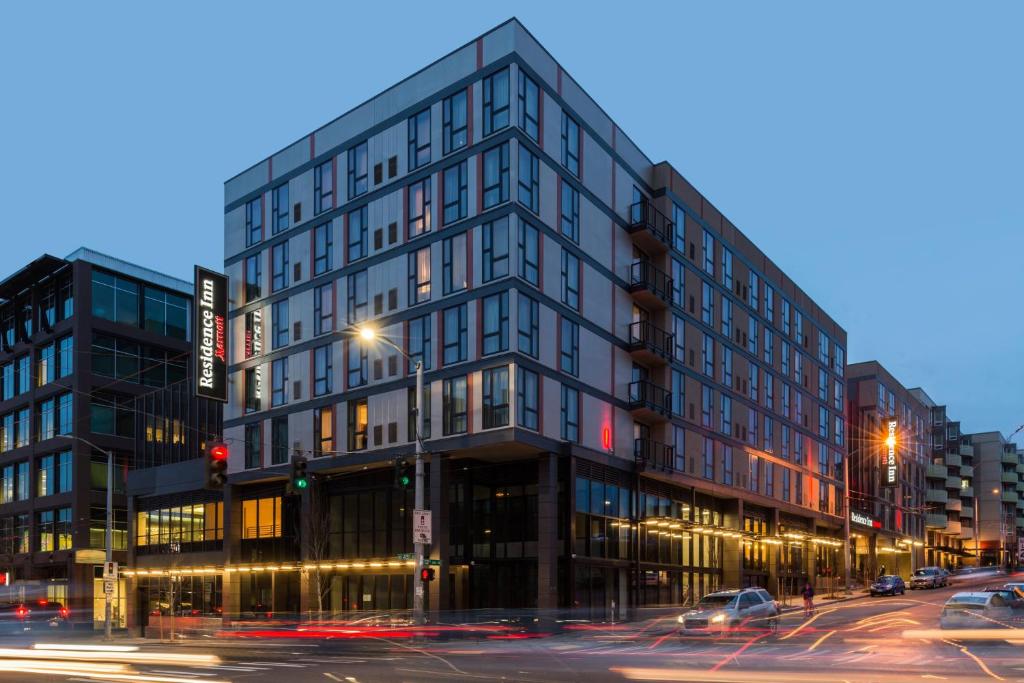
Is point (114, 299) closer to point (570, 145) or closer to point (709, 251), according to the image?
point (709, 251)

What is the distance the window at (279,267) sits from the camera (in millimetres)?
59969

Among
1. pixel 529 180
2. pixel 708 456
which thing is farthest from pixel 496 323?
pixel 708 456

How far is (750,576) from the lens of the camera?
69250 millimetres

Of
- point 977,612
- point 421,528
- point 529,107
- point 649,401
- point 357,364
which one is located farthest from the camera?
point 649,401

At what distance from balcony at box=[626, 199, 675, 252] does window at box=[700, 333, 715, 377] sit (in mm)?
7780

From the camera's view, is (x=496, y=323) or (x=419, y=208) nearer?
(x=496, y=323)

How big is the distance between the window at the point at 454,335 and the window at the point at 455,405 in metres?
1.06

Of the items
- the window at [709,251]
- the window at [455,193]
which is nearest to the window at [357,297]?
the window at [455,193]

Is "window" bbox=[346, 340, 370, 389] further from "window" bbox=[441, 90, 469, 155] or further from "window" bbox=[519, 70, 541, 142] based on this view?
"window" bbox=[519, 70, 541, 142]

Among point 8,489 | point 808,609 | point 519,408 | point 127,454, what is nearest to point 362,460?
point 519,408

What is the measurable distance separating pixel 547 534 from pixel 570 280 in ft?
40.7

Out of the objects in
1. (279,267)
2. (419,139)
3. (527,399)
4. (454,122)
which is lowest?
(527,399)

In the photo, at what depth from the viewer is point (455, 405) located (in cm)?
4916

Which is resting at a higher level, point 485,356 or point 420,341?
point 420,341
